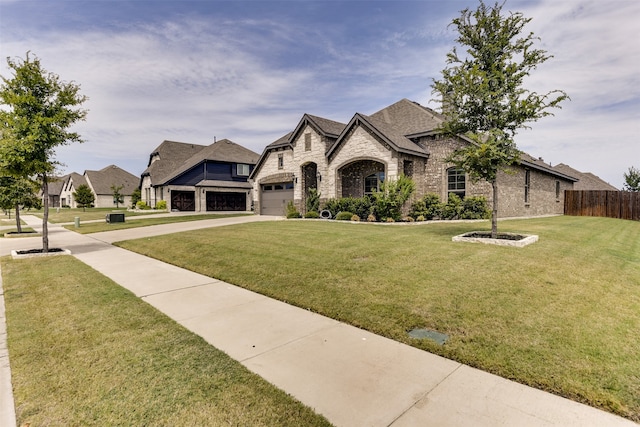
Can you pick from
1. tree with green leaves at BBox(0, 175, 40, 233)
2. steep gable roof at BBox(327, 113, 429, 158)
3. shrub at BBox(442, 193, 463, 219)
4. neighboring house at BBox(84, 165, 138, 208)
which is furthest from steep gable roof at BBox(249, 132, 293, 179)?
neighboring house at BBox(84, 165, 138, 208)

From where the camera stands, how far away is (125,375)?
3.18 m

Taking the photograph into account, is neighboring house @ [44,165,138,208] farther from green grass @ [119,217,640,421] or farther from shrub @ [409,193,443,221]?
green grass @ [119,217,640,421]

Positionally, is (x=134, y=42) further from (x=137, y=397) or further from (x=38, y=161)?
(x=137, y=397)

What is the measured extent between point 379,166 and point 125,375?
19.5 meters

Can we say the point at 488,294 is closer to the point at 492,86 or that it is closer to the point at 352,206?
the point at 492,86

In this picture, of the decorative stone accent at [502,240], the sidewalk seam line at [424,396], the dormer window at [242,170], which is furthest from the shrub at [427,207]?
the dormer window at [242,170]

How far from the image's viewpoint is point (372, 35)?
16.4 m

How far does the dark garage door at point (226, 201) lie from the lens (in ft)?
118

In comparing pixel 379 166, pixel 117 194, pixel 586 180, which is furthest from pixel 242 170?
pixel 586 180

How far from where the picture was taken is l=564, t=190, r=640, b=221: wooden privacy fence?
2417 centimetres

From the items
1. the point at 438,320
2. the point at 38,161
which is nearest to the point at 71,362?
the point at 438,320

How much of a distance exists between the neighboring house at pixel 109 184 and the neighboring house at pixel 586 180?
215 ft

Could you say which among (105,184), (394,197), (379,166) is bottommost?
(394,197)

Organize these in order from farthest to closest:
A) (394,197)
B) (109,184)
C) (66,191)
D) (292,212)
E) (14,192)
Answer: (66,191) < (109,184) < (292,212) < (394,197) < (14,192)
